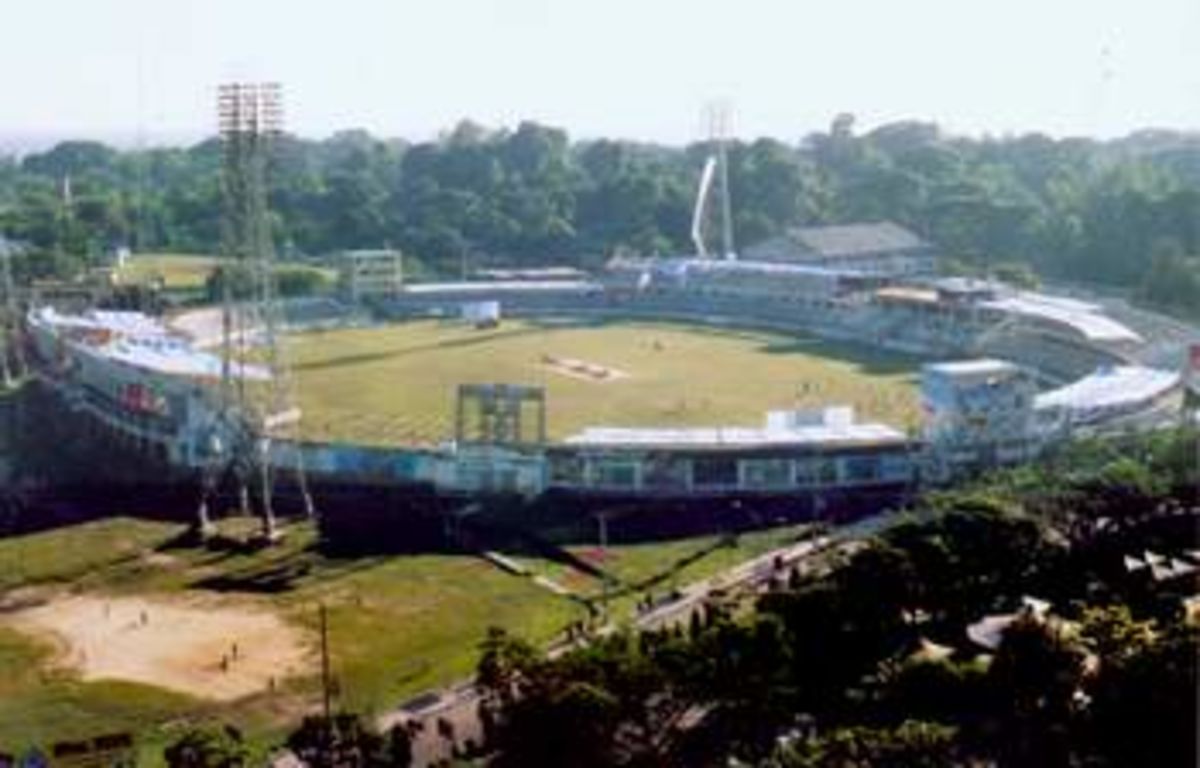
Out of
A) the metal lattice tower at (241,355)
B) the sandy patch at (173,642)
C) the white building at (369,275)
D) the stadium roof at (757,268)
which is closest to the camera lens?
the sandy patch at (173,642)

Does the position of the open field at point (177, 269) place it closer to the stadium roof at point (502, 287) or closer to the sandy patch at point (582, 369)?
the stadium roof at point (502, 287)

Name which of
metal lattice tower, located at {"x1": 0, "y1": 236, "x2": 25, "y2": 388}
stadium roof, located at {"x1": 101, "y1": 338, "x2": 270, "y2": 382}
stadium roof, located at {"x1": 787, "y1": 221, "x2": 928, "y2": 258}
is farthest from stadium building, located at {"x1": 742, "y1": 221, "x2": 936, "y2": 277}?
metal lattice tower, located at {"x1": 0, "y1": 236, "x2": 25, "y2": 388}

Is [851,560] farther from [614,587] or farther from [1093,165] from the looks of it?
[1093,165]

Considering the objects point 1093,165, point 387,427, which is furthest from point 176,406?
point 1093,165

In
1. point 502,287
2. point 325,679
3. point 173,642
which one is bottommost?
point 173,642

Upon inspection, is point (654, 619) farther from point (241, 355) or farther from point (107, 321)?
point (107, 321)

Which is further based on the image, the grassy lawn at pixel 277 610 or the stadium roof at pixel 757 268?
the stadium roof at pixel 757 268

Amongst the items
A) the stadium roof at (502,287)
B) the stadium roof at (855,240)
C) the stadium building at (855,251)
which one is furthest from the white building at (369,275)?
the stadium roof at (855,240)

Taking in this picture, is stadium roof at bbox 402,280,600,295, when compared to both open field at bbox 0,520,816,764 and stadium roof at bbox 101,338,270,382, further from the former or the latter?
open field at bbox 0,520,816,764

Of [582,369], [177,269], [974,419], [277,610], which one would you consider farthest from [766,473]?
[177,269]
